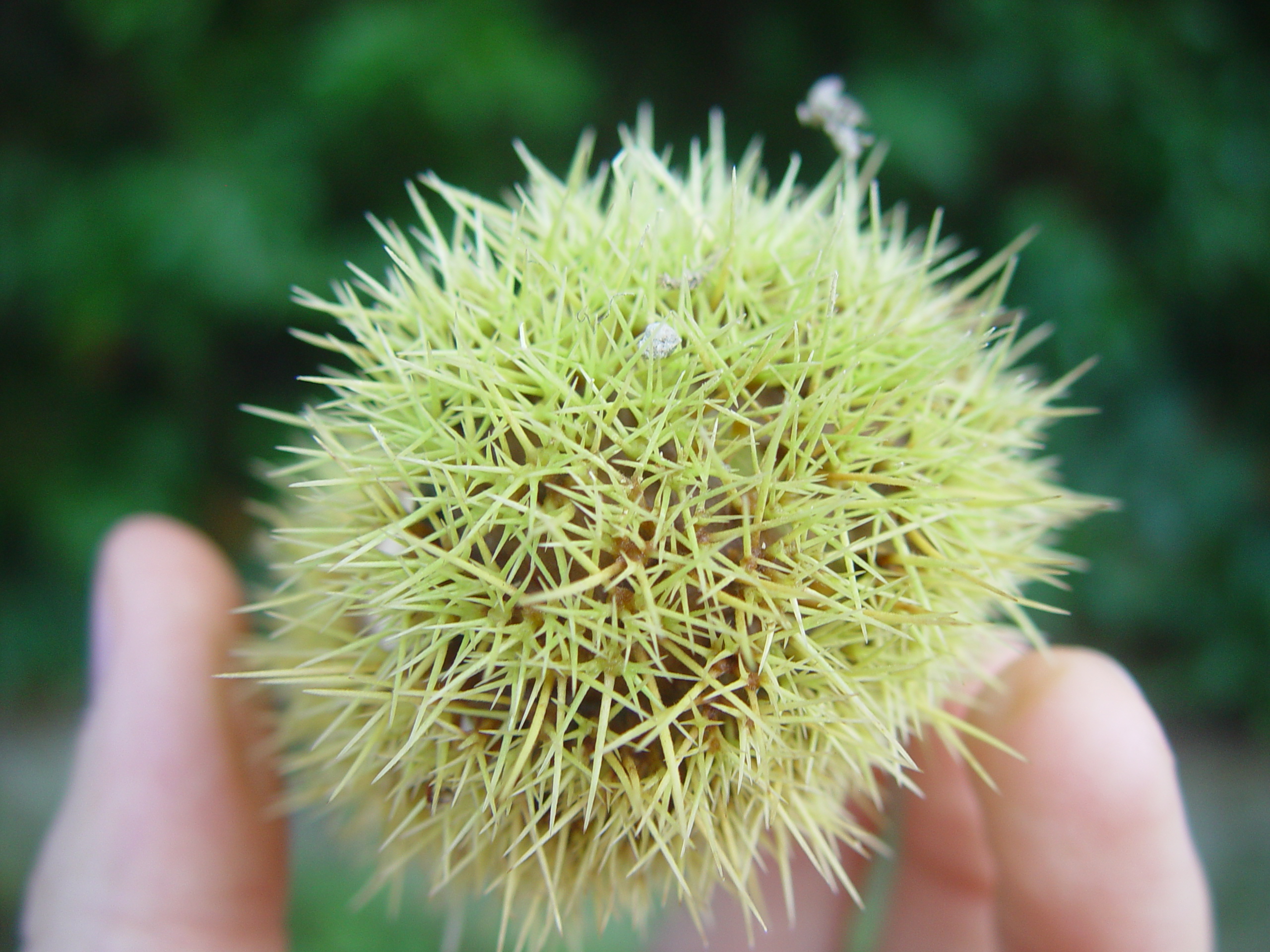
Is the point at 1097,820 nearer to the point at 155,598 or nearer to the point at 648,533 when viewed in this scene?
the point at 648,533

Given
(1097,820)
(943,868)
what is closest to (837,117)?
(1097,820)

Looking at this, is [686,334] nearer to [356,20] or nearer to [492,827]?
[492,827]

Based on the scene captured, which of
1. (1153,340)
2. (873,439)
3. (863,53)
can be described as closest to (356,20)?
(863,53)

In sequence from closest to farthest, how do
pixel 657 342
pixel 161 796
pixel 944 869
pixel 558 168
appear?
pixel 657 342, pixel 161 796, pixel 944 869, pixel 558 168

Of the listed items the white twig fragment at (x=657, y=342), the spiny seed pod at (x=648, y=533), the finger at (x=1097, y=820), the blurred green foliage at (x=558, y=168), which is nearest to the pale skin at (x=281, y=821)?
the finger at (x=1097, y=820)

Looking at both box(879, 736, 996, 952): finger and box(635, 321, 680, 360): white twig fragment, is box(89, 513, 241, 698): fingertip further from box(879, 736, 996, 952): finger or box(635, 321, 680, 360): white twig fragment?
box(879, 736, 996, 952): finger

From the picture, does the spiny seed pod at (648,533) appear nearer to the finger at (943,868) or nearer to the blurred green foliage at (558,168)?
the finger at (943,868)
